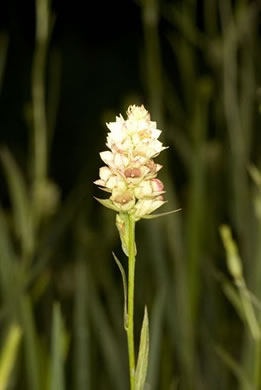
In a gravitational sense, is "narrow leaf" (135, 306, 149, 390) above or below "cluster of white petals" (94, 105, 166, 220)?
below

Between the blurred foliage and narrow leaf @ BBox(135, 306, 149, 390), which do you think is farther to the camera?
the blurred foliage

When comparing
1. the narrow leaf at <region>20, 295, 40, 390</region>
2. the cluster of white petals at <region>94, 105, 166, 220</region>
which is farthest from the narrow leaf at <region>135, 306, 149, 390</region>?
the narrow leaf at <region>20, 295, 40, 390</region>

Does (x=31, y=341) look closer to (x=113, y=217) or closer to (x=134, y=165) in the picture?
(x=134, y=165)

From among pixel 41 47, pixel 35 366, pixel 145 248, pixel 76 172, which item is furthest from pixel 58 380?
pixel 76 172

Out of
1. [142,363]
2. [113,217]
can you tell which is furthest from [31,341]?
[113,217]

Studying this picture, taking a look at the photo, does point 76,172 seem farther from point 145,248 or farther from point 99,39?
point 145,248

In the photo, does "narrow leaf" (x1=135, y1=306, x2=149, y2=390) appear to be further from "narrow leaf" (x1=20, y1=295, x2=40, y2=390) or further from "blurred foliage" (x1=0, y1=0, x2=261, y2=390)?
"narrow leaf" (x1=20, y1=295, x2=40, y2=390)

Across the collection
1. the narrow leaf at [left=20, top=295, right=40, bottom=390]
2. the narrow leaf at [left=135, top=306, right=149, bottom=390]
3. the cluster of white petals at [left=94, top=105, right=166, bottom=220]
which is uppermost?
the cluster of white petals at [left=94, top=105, right=166, bottom=220]
